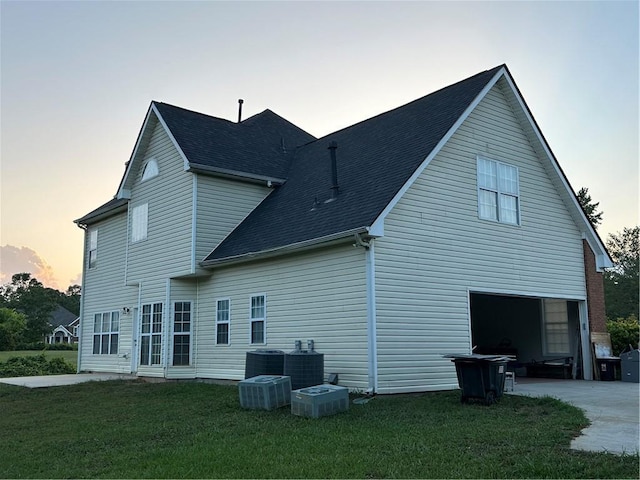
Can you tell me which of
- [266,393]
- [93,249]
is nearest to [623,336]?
[266,393]

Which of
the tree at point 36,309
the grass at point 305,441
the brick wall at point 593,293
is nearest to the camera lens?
the grass at point 305,441

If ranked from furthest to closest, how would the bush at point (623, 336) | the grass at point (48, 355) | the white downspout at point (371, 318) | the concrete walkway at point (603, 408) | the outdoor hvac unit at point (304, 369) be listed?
1. the grass at point (48, 355)
2. the bush at point (623, 336)
3. the white downspout at point (371, 318)
4. the outdoor hvac unit at point (304, 369)
5. the concrete walkway at point (603, 408)

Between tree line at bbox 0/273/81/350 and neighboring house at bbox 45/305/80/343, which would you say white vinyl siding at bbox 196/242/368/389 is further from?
neighboring house at bbox 45/305/80/343

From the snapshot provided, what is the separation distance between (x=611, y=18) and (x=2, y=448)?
45.0 feet

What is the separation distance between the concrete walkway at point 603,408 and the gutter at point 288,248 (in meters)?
4.77

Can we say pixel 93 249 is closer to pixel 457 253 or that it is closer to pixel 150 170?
pixel 150 170

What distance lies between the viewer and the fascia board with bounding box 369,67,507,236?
11.9 metres

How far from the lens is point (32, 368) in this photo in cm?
2431

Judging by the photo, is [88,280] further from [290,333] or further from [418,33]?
[418,33]

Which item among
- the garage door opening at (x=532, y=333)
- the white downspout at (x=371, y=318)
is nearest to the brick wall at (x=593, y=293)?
the garage door opening at (x=532, y=333)

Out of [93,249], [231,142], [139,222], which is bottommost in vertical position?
[93,249]

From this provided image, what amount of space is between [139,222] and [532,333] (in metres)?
12.8

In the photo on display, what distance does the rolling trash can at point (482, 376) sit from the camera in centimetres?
1052

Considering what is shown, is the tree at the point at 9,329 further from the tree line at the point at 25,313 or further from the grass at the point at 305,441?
the grass at the point at 305,441
